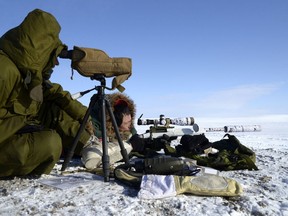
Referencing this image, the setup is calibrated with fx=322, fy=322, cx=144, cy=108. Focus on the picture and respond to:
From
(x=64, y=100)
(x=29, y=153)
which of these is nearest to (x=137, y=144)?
(x=64, y=100)

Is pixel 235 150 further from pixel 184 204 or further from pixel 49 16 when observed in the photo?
pixel 49 16

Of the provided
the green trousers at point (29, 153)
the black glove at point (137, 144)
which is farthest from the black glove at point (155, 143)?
the green trousers at point (29, 153)

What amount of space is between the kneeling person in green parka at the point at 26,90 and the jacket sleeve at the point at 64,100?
1109 mm

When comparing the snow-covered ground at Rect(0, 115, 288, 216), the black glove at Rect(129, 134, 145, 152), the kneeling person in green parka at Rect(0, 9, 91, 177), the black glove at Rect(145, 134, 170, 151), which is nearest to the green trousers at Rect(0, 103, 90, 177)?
the kneeling person in green parka at Rect(0, 9, 91, 177)

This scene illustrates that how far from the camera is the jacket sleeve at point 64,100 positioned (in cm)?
470

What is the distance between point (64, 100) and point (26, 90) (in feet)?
4.67

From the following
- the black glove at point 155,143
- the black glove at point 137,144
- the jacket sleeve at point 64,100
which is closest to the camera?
the jacket sleeve at point 64,100

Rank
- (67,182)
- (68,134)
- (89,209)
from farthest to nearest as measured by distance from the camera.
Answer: (68,134) < (67,182) < (89,209)

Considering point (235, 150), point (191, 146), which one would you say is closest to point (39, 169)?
point (191, 146)

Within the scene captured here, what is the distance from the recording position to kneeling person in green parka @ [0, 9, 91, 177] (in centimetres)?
312

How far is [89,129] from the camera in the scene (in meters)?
4.87

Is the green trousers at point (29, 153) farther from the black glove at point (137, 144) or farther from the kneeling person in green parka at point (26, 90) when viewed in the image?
the black glove at point (137, 144)

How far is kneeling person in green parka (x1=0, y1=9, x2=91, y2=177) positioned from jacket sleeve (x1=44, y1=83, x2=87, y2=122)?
1109 millimetres

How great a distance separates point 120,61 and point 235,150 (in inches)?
93.3
